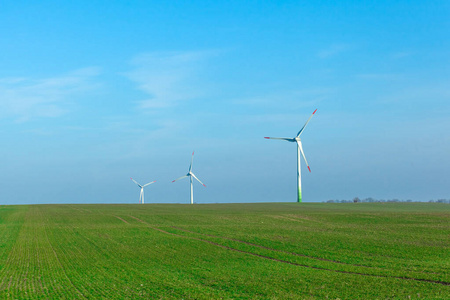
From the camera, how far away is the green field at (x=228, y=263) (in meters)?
22.4

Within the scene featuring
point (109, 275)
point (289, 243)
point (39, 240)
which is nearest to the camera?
point (109, 275)

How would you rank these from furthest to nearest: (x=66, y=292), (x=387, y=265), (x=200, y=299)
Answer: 1. (x=387, y=265)
2. (x=66, y=292)
3. (x=200, y=299)

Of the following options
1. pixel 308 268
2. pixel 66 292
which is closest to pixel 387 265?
pixel 308 268

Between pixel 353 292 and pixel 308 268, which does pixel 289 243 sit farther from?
pixel 353 292

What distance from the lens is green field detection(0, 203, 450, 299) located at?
22.4 m

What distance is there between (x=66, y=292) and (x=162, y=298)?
16.4 feet

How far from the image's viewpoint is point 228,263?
3067 cm

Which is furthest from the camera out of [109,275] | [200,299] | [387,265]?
[387,265]

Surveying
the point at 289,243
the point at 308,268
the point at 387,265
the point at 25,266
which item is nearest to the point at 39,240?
the point at 25,266

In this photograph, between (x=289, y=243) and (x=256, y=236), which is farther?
(x=256, y=236)

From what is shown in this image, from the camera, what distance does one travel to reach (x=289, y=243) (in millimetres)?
39906

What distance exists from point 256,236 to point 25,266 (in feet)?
70.0

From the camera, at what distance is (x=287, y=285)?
23.5 meters

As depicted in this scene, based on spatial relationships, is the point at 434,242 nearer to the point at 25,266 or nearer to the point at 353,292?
the point at 353,292
